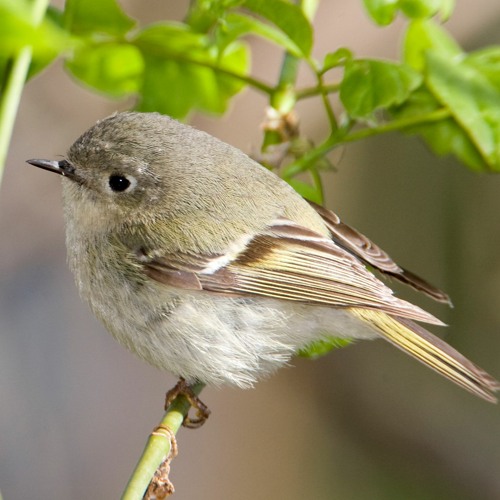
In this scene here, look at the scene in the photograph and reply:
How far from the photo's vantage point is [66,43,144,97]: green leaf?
2.00 meters

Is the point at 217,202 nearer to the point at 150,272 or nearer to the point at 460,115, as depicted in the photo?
the point at 150,272

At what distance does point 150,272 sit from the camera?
2057 mm

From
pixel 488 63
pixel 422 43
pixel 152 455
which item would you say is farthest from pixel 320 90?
pixel 152 455

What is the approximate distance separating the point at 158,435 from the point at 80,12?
0.88 m

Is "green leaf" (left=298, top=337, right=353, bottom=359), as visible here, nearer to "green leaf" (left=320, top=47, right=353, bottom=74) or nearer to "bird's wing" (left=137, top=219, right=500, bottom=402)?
"bird's wing" (left=137, top=219, right=500, bottom=402)

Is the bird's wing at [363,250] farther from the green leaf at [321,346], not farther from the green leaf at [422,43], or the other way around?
the green leaf at [422,43]

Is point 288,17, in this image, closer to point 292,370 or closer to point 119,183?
point 119,183

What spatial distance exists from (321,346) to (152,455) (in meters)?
0.65

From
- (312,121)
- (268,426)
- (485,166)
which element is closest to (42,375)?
(268,426)

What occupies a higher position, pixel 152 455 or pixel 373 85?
pixel 373 85

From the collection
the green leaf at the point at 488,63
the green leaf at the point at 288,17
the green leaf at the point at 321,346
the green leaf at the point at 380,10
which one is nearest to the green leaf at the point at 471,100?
the green leaf at the point at 488,63

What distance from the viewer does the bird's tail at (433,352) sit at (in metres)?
1.99

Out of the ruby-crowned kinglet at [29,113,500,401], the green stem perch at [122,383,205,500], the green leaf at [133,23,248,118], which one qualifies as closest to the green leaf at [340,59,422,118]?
the green leaf at [133,23,248,118]

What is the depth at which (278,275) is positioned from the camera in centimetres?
208
